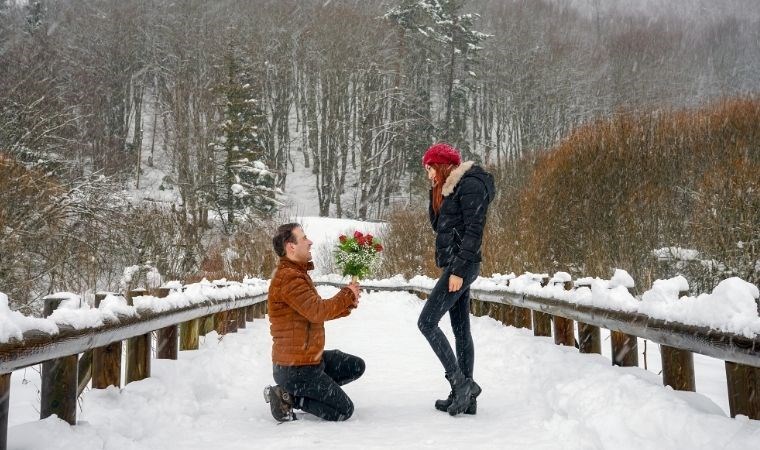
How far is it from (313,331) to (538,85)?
54.1m

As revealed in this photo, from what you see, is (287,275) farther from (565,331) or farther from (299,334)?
(565,331)

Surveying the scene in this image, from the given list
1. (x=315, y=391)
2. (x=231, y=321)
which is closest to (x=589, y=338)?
(x=315, y=391)

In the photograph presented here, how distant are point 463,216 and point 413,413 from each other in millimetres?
1489

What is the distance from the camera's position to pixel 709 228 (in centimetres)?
1606

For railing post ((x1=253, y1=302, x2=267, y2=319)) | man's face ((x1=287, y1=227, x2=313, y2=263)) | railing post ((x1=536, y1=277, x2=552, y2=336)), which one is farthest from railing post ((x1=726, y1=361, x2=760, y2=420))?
railing post ((x1=253, y1=302, x2=267, y2=319))

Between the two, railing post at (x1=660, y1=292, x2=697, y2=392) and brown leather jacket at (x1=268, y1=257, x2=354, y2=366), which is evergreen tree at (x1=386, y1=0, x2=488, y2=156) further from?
railing post at (x1=660, y1=292, x2=697, y2=392)

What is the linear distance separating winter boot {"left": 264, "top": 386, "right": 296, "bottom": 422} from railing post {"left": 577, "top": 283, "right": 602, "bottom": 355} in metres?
2.81

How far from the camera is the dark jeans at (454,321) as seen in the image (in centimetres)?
452

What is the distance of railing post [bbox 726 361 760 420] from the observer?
10.3ft

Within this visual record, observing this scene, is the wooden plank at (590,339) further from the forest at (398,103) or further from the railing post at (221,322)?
the forest at (398,103)

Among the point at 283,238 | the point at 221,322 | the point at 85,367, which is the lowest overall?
the point at 221,322

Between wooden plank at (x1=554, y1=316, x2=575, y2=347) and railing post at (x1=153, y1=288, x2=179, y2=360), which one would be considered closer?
railing post at (x1=153, y1=288, x2=179, y2=360)

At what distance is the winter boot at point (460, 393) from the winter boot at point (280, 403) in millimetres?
1135

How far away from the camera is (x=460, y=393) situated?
4.41 metres
